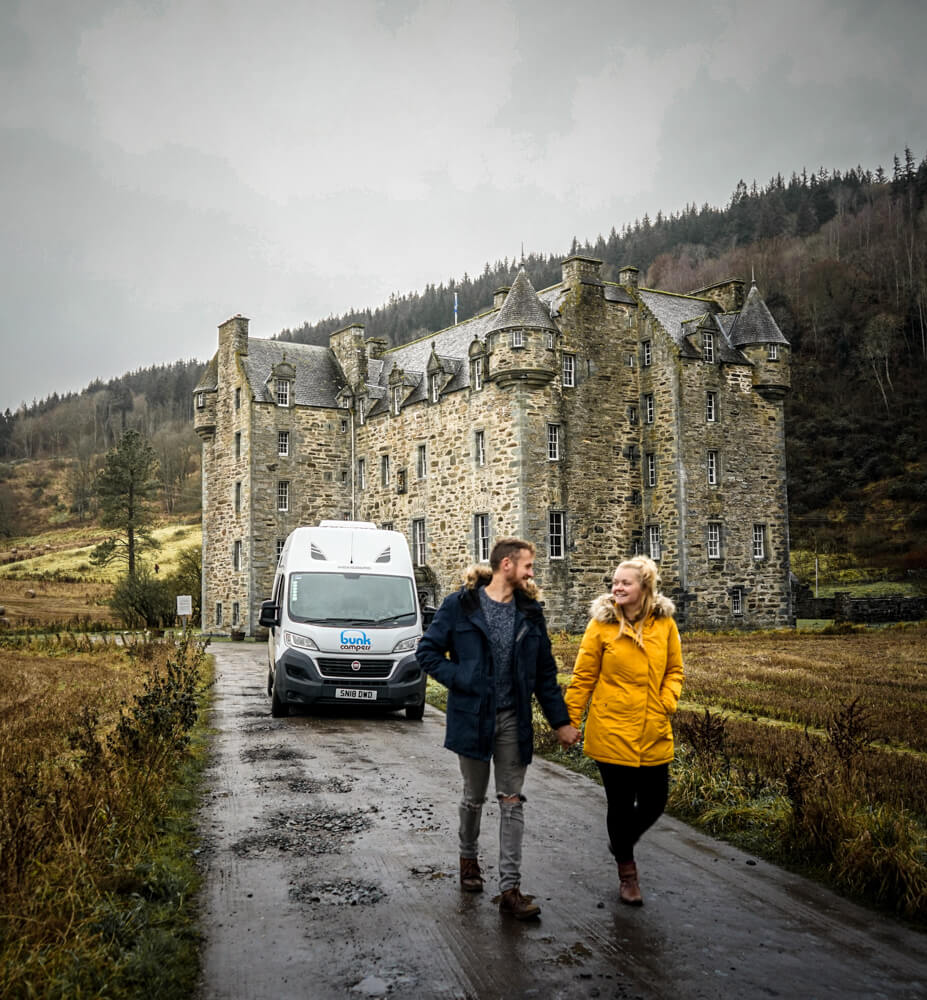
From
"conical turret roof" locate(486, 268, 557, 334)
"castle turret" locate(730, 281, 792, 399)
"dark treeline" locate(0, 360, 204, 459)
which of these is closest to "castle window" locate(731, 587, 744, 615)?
"castle turret" locate(730, 281, 792, 399)

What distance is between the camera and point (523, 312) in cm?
3722

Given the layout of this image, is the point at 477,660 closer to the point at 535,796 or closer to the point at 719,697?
the point at 535,796

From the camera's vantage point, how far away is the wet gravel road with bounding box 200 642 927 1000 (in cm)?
489

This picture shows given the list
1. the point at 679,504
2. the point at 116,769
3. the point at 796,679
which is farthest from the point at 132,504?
the point at 116,769

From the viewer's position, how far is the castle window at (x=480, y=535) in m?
38.7

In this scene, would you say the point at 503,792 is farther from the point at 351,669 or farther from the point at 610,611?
the point at 351,669

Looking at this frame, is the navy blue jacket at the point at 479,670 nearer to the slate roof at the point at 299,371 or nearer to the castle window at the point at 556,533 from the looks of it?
the castle window at the point at 556,533

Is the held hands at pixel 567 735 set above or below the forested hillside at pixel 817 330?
below

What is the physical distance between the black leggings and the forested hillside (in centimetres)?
5121

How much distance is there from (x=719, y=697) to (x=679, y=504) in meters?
Result: 22.5

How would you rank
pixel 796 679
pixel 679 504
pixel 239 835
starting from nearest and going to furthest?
pixel 239 835, pixel 796 679, pixel 679 504

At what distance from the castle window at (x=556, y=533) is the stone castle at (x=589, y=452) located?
61mm

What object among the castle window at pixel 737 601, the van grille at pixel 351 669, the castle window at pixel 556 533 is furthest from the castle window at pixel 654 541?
the van grille at pixel 351 669

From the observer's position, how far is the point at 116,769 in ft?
25.9
